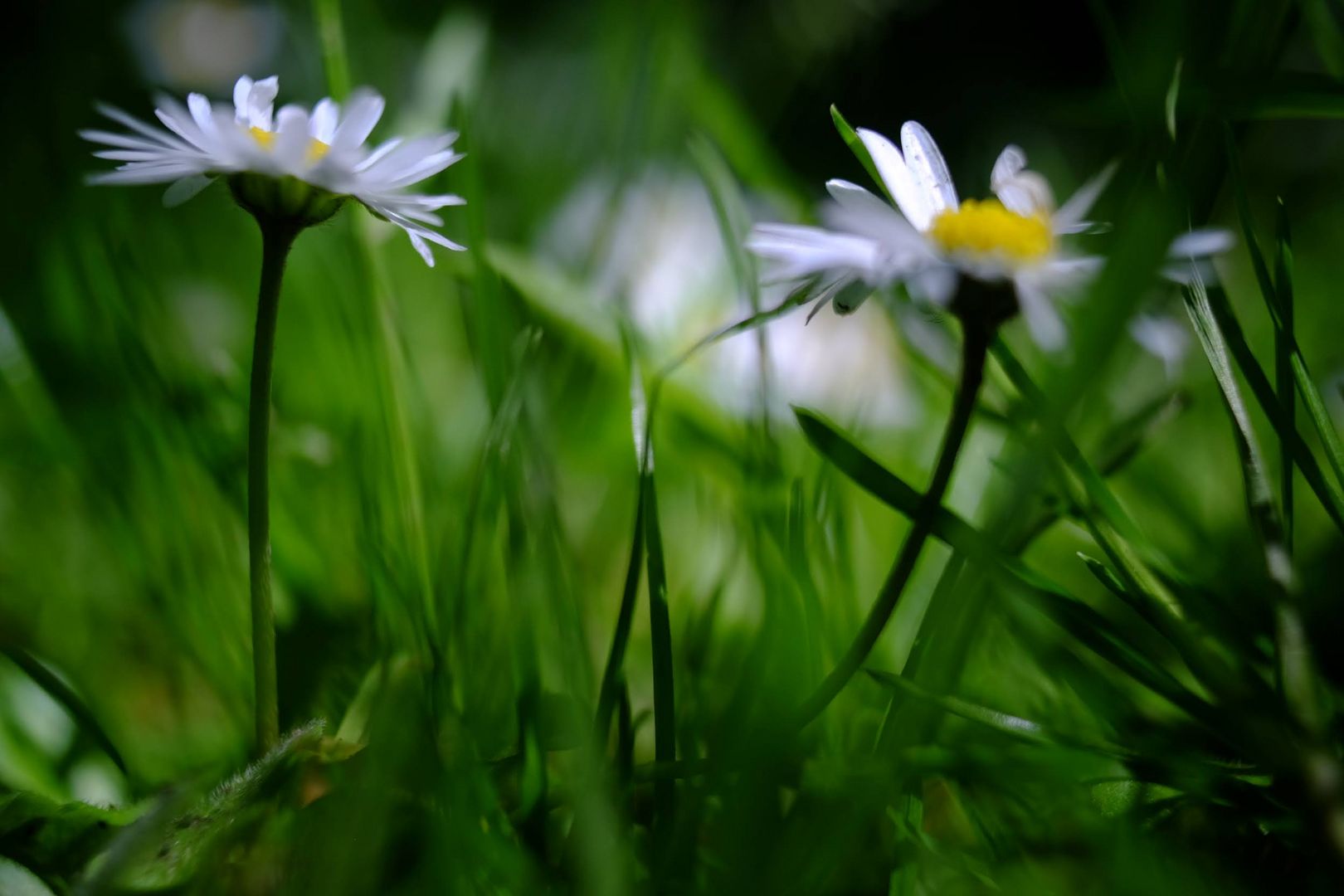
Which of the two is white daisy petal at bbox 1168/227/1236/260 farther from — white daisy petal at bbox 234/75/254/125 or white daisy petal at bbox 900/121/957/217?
white daisy petal at bbox 234/75/254/125

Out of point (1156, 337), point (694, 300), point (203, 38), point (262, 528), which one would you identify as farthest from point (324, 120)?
point (203, 38)

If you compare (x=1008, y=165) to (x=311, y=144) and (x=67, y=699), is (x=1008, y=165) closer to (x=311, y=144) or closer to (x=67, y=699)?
(x=311, y=144)

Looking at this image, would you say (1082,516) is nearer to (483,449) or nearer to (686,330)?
(483,449)

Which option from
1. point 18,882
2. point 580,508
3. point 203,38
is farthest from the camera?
point 203,38

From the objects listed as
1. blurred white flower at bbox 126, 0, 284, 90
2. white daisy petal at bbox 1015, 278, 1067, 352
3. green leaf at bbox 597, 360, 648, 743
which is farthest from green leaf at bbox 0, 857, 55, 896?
blurred white flower at bbox 126, 0, 284, 90

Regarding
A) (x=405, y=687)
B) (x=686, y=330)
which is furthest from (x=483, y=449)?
(x=686, y=330)

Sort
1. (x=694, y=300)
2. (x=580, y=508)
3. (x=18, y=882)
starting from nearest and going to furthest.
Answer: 1. (x=18, y=882)
2. (x=580, y=508)
3. (x=694, y=300)

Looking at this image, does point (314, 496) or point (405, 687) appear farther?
point (314, 496)
